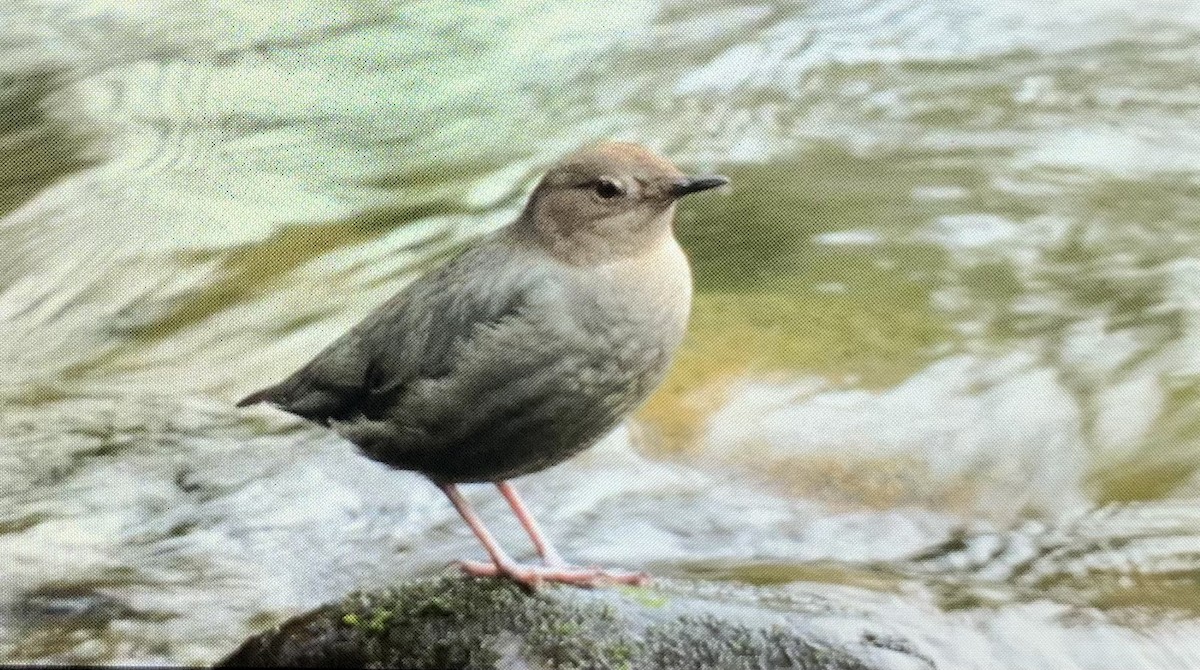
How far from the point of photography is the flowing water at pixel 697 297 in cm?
514

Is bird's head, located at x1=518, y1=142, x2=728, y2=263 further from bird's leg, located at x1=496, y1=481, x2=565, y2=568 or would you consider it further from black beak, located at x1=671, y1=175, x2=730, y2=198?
bird's leg, located at x1=496, y1=481, x2=565, y2=568

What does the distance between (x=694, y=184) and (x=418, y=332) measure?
0.71 metres

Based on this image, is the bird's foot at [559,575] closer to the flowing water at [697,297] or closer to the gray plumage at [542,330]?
the gray plumage at [542,330]

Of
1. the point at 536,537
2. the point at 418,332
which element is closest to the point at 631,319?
the point at 418,332

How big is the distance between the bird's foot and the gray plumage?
208 mm

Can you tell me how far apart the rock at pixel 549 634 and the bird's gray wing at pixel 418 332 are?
1.45 ft

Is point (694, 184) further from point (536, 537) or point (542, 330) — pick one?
point (536, 537)

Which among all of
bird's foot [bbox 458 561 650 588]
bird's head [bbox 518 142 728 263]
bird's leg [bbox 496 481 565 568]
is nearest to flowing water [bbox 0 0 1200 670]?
bird's foot [bbox 458 561 650 588]

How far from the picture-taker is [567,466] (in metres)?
6.00

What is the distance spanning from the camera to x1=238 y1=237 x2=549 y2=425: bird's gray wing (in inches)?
143

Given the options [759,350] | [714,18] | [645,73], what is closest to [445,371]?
[759,350]

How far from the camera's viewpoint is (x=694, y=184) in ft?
11.2

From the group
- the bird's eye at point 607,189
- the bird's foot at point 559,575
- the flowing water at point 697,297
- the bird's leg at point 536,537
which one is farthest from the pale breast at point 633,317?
the flowing water at point 697,297

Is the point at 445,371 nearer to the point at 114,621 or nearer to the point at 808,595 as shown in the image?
the point at 808,595
